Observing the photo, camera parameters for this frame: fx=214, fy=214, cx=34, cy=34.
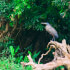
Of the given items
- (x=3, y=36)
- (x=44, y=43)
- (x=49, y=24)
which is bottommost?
(x=44, y=43)

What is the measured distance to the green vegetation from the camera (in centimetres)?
855

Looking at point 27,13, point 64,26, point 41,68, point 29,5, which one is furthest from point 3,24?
point 41,68

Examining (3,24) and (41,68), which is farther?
(3,24)

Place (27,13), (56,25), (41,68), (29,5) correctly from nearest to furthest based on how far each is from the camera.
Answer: (41,68) → (29,5) → (27,13) → (56,25)

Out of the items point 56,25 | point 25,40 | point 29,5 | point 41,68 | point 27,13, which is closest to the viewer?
point 41,68

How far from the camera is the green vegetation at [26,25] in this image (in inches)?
337

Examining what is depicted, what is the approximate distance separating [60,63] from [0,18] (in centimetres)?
433

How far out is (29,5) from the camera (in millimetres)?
8688

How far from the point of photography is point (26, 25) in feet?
31.8

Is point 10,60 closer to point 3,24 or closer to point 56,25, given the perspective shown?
point 3,24

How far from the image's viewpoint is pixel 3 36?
1058 cm

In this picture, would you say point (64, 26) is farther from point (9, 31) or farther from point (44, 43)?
point (9, 31)

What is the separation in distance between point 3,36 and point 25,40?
1.42 m

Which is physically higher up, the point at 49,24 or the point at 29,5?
the point at 29,5
